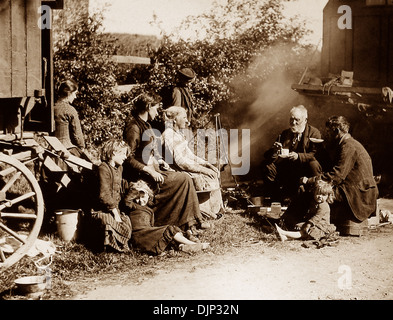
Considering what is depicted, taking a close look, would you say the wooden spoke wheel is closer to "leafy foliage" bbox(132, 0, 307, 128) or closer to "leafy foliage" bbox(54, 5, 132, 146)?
"leafy foliage" bbox(54, 5, 132, 146)

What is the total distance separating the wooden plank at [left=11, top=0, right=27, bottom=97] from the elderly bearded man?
160 inches

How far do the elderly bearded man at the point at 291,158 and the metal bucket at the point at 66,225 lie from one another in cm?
335

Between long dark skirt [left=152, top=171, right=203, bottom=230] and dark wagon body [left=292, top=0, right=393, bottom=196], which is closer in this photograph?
long dark skirt [left=152, top=171, right=203, bottom=230]

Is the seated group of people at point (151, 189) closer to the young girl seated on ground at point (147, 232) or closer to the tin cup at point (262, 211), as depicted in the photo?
the young girl seated on ground at point (147, 232)

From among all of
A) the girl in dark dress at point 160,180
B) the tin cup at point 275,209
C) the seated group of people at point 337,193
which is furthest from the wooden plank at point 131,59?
the tin cup at point 275,209

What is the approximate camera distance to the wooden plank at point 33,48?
6453 millimetres

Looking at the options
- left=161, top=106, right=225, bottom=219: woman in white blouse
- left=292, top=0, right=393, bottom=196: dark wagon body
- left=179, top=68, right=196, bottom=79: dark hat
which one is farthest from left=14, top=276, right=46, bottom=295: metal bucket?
left=292, top=0, right=393, bottom=196: dark wagon body

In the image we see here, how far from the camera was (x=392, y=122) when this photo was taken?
35.3ft

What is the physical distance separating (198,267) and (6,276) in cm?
203

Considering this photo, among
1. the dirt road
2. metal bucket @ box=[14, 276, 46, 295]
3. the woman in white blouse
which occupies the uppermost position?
the woman in white blouse

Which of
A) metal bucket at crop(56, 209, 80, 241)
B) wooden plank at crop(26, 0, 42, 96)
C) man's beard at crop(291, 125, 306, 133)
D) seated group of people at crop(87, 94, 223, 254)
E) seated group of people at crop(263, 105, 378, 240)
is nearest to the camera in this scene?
wooden plank at crop(26, 0, 42, 96)

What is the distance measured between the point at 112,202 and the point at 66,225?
0.72 metres

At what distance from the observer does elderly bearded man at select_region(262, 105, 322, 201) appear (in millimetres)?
8703
